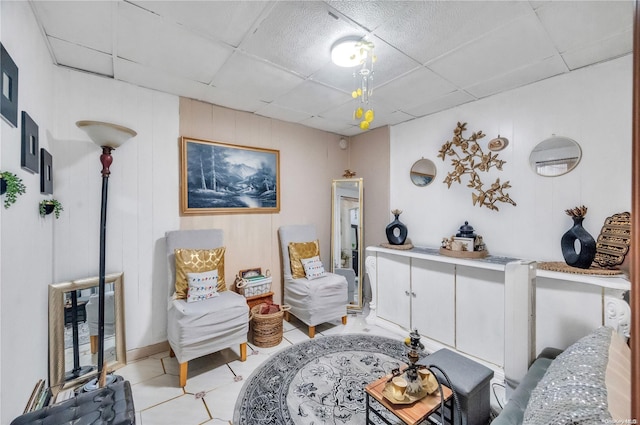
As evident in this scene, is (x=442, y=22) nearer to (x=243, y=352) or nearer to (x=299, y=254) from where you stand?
(x=299, y=254)

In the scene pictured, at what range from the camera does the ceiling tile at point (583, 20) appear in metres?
1.62

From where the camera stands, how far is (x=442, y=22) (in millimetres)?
1762

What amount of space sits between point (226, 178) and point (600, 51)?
11.3 feet

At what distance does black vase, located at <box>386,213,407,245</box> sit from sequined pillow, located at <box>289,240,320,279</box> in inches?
38.0

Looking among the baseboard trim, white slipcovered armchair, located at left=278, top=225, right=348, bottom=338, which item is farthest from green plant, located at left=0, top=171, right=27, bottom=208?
white slipcovered armchair, located at left=278, top=225, right=348, bottom=338

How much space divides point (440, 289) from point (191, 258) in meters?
2.49

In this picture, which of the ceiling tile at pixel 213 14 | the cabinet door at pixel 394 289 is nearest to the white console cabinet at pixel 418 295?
the cabinet door at pixel 394 289

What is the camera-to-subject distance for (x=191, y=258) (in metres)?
2.66

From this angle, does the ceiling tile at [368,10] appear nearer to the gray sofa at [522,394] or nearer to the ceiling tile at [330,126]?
the ceiling tile at [330,126]

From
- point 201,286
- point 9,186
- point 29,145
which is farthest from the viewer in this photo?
point 201,286

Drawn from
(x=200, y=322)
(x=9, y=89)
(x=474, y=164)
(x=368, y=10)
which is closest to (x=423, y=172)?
(x=474, y=164)

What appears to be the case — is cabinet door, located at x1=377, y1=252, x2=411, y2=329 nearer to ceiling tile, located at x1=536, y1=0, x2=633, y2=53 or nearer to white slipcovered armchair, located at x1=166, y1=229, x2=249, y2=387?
white slipcovered armchair, located at x1=166, y1=229, x2=249, y2=387

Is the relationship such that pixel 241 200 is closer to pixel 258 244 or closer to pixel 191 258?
pixel 258 244

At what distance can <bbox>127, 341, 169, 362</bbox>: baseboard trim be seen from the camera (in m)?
2.59
